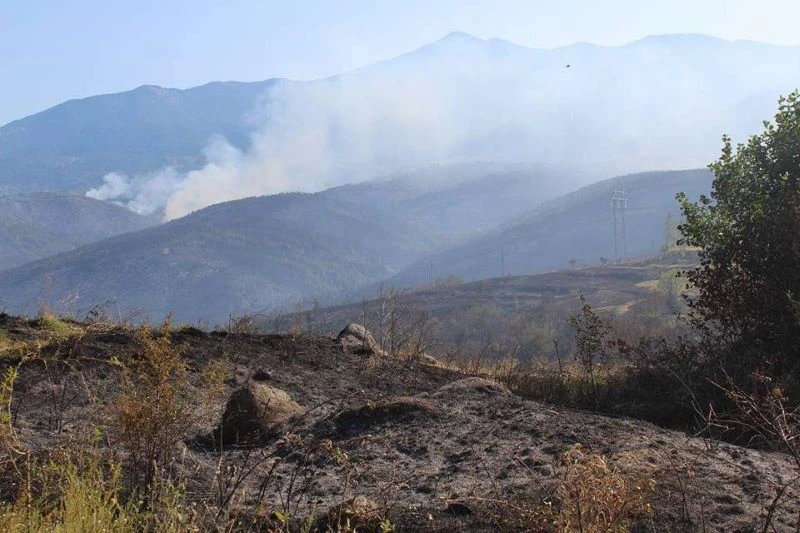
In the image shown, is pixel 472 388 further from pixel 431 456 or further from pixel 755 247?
pixel 755 247

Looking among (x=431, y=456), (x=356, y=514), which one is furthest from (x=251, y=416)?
(x=356, y=514)

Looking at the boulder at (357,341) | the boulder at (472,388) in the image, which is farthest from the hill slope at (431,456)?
the boulder at (357,341)

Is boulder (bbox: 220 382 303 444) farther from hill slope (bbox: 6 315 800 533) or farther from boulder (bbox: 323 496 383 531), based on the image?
boulder (bbox: 323 496 383 531)

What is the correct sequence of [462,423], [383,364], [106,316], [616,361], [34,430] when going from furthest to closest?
[616,361] → [106,316] → [383,364] → [462,423] → [34,430]

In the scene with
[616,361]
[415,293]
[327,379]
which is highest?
[327,379]

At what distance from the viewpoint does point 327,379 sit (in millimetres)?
9555

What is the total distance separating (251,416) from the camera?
23.0 feet

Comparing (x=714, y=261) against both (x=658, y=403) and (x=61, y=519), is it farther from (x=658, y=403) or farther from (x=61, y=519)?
(x=61, y=519)

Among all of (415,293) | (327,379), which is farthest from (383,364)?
(415,293)

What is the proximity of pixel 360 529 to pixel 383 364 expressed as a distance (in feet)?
21.2

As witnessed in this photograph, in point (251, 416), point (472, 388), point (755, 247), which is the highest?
point (755, 247)

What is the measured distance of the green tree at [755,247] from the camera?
29.7 ft

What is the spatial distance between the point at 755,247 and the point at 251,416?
629cm

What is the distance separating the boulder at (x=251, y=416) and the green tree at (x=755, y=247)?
5.17 m
